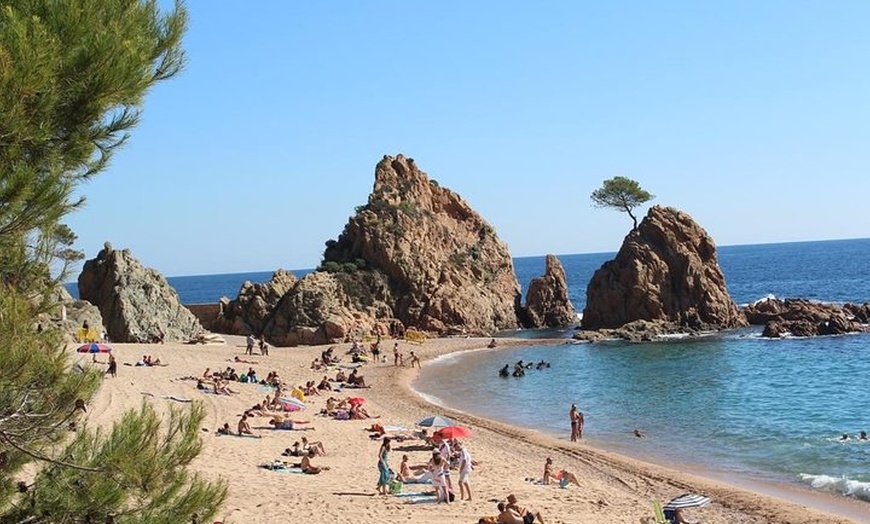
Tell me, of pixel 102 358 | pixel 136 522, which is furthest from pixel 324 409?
pixel 136 522

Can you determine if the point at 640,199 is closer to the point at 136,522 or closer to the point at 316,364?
the point at 316,364

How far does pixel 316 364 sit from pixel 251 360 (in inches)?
143

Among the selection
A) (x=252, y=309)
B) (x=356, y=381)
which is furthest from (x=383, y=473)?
(x=252, y=309)

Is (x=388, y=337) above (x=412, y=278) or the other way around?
the other way around

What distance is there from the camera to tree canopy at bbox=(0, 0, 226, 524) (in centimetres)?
565

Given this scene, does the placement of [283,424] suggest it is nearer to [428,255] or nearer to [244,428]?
[244,428]

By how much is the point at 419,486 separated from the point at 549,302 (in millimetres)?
58098

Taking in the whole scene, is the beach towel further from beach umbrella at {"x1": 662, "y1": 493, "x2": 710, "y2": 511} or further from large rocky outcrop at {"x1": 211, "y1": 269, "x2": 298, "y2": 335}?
large rocky outcrop at {"x1": 211, "y1": 269, "x2": 298, "y2": 335}

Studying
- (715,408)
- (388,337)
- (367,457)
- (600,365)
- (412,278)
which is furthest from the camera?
(412,278)

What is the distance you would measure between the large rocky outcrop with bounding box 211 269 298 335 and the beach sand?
2617 cm

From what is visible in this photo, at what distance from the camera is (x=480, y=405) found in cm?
3559

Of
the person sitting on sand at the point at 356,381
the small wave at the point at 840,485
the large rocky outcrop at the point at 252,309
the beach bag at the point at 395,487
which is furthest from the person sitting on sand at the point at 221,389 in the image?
the large rocky outcrop at the point at 252,309

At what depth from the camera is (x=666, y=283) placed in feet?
211

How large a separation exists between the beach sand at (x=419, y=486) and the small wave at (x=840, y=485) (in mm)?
523
